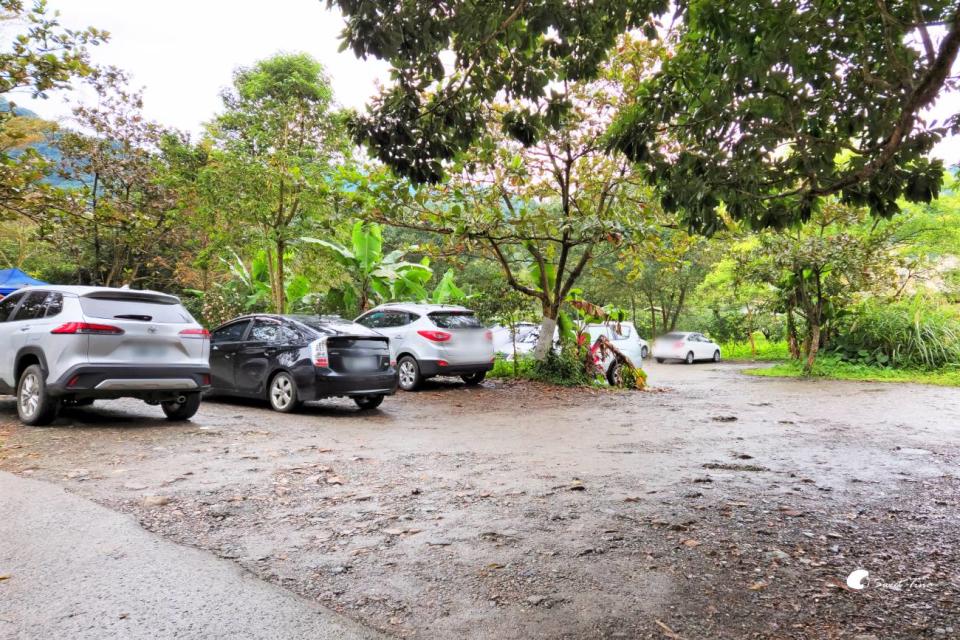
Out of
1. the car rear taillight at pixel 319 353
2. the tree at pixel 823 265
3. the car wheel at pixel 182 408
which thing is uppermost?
the tree at pixel 823 265

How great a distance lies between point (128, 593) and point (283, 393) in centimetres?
647

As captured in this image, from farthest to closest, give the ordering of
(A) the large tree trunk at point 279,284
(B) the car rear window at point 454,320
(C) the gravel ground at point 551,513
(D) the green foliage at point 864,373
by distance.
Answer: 1. (D) the green foliage at point 864,373
2. (A) the large tree trunk at point 279,284
3. (B) the car rear window at point 454,320
4. (C) the gravel ground at point 551,513

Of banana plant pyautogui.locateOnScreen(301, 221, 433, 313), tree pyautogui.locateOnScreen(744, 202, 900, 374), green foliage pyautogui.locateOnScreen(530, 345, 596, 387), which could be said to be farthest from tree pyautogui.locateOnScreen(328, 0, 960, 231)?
tree pyautogui.locateOnScreen(744, 202, 900, 374)

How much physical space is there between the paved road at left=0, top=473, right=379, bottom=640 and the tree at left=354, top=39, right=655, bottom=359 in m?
7.35

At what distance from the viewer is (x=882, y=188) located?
5.11 metres

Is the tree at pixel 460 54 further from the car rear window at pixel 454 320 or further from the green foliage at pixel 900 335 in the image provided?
the green foliage at pixel 900 335

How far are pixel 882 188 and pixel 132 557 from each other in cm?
607

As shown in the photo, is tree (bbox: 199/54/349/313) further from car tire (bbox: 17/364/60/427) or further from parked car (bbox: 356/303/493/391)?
car tire (bbox: 17/364/60/427)

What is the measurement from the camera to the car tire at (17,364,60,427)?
7.08 m

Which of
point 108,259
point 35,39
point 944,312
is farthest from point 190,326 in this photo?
point 944,312

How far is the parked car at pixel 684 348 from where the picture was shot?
28.1 m

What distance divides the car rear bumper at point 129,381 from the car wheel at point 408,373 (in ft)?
17.6

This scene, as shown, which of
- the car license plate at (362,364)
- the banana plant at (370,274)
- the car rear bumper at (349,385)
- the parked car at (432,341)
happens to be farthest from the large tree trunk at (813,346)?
the car license plate at (362,364)

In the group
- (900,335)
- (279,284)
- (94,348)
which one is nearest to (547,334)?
(279,284)
